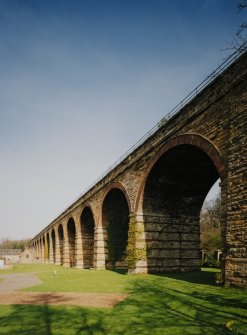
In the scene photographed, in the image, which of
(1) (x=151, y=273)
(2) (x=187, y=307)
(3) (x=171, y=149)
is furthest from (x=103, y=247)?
(2) (x=187, y=307)

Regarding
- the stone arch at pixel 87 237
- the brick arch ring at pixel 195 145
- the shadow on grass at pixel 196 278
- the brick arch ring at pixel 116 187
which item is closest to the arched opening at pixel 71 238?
the stone arch at pixel 87 237

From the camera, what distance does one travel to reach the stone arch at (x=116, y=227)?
2288 cm

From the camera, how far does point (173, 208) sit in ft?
55.4

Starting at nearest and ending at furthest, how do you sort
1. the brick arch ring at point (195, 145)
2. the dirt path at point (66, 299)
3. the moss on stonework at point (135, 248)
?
the dirt path at point (66, 299), the brick arch ring at point (195, 145), the moss on stonework at point (135, 248)

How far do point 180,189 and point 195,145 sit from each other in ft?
15.4

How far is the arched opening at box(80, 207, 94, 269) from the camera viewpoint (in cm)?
2819

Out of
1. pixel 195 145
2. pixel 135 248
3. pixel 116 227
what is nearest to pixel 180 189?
pixel 135 248

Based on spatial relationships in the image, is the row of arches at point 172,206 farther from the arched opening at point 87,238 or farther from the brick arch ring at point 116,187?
the arched opening at point 87,238

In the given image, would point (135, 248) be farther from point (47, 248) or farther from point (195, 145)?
point (47, 248)

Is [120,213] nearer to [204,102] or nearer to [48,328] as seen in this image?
[204,102]

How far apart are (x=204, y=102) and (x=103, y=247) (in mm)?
14810

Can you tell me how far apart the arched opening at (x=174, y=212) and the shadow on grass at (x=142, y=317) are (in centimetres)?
735

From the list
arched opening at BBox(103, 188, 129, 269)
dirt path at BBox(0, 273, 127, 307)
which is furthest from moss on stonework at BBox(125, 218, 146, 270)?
arched opening at BBox(103, 188, 129, 269)

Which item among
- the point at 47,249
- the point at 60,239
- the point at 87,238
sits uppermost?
the point at 87,238
